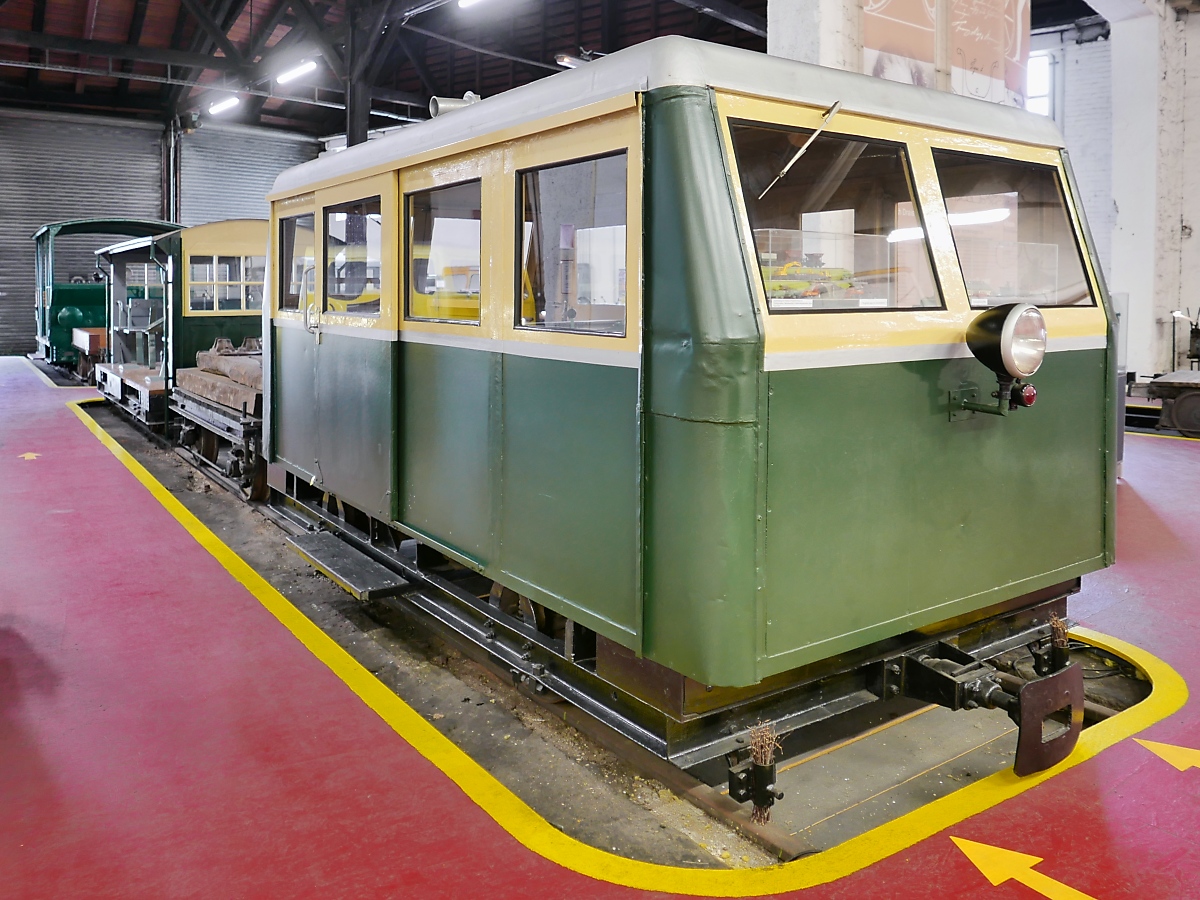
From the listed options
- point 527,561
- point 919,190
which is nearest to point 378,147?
point 527,561

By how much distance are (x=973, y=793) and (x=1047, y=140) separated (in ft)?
8.32

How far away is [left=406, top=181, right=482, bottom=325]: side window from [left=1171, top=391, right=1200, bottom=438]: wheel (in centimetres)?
1042

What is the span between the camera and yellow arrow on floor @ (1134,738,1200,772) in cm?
333

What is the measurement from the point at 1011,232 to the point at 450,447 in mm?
2442

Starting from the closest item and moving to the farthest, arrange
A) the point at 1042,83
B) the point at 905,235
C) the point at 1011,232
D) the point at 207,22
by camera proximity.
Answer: the point at 905,235 < the point at 1011,232 < the point at 1042,83 < the point at 207,22

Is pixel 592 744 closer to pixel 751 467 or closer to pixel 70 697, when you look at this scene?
pixel 751 467

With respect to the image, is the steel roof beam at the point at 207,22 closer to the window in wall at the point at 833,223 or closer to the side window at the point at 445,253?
the side window at the point at 445,253

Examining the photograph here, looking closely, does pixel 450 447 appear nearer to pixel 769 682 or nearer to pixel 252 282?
pixel 769 682

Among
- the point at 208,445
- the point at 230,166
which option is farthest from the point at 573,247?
the point at 230,166

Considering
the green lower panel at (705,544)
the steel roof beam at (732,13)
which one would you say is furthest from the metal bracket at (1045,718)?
the steel roof beam at (732,13)

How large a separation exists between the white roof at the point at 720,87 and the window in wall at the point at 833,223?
0.43ft

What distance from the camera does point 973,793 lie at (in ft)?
10.4

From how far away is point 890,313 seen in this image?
309 centimetres

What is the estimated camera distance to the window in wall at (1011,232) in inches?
137
